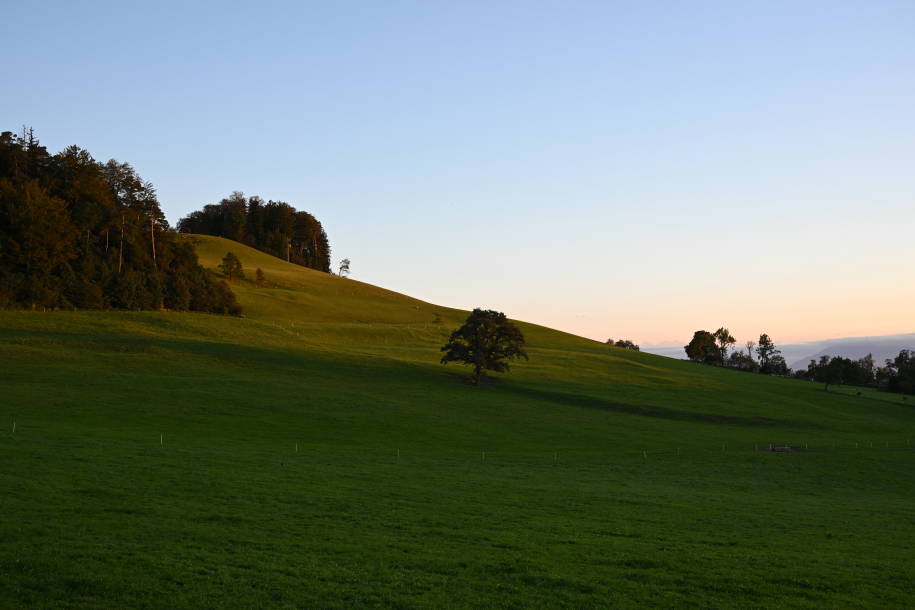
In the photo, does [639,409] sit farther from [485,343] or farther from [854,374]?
[854,374]

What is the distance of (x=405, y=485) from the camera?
29.5 m

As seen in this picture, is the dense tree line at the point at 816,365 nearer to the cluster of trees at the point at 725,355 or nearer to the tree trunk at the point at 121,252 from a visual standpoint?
the cluster of trees at the point at 725,355

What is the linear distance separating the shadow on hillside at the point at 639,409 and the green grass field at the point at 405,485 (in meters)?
0.44

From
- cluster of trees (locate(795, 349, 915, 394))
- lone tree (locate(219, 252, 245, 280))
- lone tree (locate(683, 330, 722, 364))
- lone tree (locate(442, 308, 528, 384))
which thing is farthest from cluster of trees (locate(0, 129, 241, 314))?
lone tree (locate(683, 330, 722, 364))

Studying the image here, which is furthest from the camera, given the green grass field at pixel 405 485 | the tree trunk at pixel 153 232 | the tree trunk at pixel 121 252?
the tree trunk at pixel 153 232

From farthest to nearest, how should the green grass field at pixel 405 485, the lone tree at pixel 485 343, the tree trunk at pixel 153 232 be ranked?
the tree trunk at pixel 153 232 < the lone tree at pixel 485 343 < the green grass field at pixel 405 485

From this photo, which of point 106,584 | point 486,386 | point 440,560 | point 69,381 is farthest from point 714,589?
point 486,386

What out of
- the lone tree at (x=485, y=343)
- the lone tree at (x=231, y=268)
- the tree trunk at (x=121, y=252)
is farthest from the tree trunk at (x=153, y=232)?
the lone tree at (x=485, y=343)

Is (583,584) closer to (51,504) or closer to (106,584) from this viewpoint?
(106,584)

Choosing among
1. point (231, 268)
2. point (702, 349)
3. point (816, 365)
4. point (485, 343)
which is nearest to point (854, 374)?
point (816, 365)

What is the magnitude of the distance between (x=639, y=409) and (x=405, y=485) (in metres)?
45.7

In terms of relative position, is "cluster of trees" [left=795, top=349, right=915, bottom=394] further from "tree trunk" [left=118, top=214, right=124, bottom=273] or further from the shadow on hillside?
"tree trunk" [left=118, top=214, right=124, bottom=273]

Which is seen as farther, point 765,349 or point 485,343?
point 765,349

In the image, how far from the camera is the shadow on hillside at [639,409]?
6906 cm
